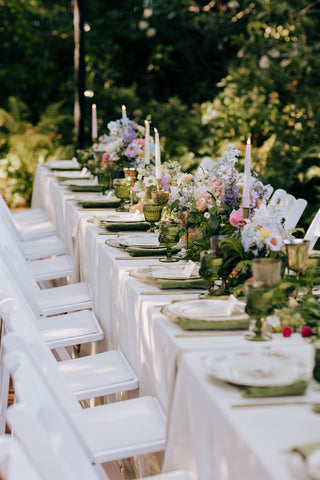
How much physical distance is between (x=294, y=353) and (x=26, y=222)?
4.45m

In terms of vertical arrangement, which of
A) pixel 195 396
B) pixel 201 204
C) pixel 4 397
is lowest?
pixel 4 397

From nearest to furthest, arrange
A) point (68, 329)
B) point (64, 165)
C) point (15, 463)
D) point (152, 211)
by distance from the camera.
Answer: point (15, 463)
point (68, 329)
point (152, 211)
point (64, 165)

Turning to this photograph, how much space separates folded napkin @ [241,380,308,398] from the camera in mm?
1573

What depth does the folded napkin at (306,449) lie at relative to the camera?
130 centimetres

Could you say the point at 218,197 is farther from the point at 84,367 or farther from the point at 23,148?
the point at 23,148

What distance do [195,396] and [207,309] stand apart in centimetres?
47

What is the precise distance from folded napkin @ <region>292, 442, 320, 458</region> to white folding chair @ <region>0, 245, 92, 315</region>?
1968 millimetres

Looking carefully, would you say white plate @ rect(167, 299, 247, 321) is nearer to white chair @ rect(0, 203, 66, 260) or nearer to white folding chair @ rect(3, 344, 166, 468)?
white folding chair @ rect(3, 344, 166, 468)

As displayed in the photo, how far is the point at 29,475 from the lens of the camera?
116cm

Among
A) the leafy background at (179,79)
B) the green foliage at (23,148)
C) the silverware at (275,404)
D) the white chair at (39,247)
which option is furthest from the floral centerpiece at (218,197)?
the green foliage at (23,148)

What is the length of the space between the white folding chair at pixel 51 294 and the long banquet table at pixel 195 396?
1.35 ft

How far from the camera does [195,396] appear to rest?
1.71 meters

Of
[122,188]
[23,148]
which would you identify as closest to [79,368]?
[122,188]

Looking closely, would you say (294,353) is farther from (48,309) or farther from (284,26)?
(284,26)
